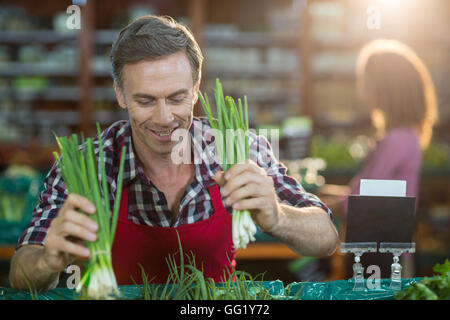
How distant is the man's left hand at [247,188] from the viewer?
1013 millimetres

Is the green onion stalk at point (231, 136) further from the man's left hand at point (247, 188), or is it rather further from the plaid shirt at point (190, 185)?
the plaid shirt at point (190, 185)

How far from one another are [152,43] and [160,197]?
1.65 feet

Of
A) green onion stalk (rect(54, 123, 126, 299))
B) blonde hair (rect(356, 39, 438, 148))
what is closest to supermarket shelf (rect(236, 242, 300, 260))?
blonde hair (rect(356, 39, 438, 148))

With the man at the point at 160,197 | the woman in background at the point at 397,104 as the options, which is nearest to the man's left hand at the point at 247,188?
the man at the point at 160,197

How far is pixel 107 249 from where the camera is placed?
0.97m

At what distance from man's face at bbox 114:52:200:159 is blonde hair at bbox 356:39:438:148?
4.69 feet

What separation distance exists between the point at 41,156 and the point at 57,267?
3.93 metres

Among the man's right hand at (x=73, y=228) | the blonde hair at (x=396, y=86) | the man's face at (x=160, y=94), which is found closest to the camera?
the man's right hand at (x=73, y=228)

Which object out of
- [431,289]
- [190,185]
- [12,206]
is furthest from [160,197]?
[12,206]

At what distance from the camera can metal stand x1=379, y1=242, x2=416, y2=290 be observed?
4.06 ft

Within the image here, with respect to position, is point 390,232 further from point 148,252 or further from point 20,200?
point 20,200

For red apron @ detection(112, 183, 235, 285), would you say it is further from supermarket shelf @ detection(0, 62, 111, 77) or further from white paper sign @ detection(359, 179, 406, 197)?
supermarket shelf @ detection(0, 62, 111, 77)

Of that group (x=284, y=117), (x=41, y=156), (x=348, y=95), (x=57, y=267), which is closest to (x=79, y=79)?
(x=41, y=156)

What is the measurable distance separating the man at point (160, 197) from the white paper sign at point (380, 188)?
0.19 metres
